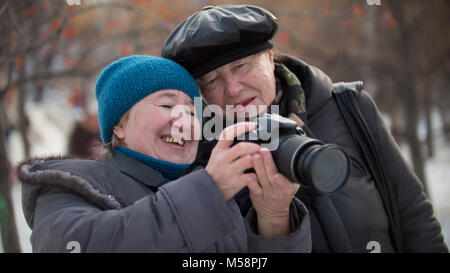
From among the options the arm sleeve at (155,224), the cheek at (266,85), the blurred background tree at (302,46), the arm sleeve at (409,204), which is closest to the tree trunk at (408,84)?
the blurred background tree at (302,46)

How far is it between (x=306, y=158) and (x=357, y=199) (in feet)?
2.78

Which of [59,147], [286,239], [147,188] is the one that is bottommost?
[59,147]

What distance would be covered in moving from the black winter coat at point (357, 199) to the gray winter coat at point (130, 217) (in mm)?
398

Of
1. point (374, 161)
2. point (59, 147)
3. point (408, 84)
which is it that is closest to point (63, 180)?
point (374, 161)

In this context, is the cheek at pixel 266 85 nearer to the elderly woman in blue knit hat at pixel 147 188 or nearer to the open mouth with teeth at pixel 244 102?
the open mouth with teeth at pixel 244 102

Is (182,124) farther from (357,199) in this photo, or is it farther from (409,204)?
(409,204)

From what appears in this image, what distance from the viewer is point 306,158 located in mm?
1015

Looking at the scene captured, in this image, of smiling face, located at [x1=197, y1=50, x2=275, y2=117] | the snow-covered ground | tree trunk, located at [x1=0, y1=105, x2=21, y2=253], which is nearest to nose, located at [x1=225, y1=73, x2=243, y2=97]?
smiling face, located at [x1=197, y1=50, x2=275, y2=117]

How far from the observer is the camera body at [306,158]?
1011 mm

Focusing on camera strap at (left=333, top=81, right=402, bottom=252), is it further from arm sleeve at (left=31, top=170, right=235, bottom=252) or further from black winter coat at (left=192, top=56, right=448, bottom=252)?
arm sleeve at (left=31, top=170, right=235, bottom=252)

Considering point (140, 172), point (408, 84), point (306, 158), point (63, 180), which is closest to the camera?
point (306, 158)
